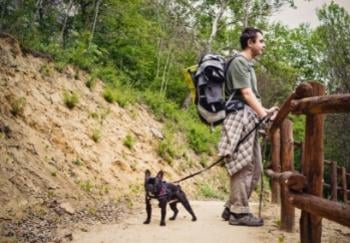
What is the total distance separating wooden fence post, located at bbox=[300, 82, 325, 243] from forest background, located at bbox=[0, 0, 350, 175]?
24.7ft

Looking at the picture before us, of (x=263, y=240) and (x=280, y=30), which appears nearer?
(x=263, y=240)

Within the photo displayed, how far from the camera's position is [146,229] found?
535 centimetres

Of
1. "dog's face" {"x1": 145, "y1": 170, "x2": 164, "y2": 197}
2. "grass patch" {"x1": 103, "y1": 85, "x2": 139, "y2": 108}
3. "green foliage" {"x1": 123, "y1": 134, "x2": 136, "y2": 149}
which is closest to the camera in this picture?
"dog's face" {"x1": 145, "y1": 170, "x2": 164, "y2": 197}

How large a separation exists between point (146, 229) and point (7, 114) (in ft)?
11.6

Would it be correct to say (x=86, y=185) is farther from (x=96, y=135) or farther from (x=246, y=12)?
(x=246, y=12)

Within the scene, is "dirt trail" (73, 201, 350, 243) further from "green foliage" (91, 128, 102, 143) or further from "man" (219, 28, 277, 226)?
"green foliage" (91, 128, 102, 143)

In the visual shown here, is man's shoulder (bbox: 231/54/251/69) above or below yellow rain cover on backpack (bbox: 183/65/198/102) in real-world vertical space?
above

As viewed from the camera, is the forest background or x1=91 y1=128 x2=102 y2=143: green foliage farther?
the forest background

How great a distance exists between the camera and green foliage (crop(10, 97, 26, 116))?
307 inches

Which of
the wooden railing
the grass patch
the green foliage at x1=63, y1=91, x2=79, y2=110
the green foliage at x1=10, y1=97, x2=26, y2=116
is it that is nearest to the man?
the wooden railing

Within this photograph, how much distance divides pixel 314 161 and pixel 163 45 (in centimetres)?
1568

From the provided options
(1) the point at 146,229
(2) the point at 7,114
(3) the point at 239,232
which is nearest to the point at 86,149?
(2) the point at 7,114

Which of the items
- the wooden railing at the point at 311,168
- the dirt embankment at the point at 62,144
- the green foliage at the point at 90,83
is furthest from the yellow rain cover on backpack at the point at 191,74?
the green foliage at the point at 90,83

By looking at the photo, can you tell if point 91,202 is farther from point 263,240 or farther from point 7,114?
point 263,240
